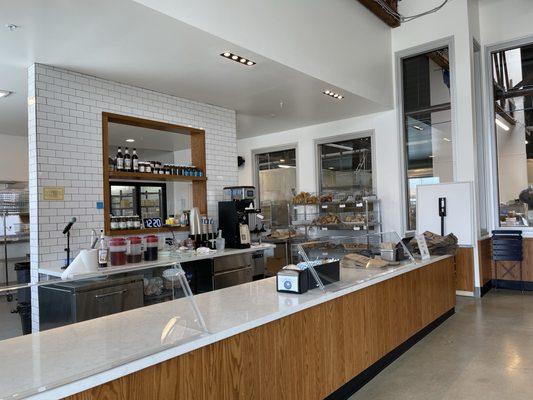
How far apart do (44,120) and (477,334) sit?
503 centimetres

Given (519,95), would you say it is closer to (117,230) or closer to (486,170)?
(486,170)

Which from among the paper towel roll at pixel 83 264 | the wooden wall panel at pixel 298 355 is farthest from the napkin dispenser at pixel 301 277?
the paper towel roll at pixel 83 264

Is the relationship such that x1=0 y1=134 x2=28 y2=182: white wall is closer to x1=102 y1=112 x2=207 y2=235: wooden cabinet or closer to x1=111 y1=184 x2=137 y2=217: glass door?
x1=111 y1=184 x2=137 y2=217: glass door

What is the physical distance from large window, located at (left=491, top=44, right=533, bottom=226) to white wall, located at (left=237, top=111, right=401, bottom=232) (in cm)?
168

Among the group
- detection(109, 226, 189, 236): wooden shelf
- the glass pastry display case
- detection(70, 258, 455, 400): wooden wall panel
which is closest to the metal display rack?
detection(109, 226, 189, 236): wooden shelf

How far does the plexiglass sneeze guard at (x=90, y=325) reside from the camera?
5.22 feet

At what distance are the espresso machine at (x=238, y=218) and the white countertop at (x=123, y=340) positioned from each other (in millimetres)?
2674

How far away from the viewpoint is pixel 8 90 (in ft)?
17.3

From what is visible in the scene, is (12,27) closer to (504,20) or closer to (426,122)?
(426,122)

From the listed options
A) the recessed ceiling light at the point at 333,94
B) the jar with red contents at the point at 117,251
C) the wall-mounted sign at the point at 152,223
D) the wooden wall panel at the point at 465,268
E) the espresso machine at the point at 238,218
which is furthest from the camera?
the wooden wall panel at the point at 465,268

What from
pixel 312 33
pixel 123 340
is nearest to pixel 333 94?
pixel 312 33

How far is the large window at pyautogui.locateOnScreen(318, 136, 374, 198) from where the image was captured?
24.9ft

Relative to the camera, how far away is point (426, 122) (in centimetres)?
703

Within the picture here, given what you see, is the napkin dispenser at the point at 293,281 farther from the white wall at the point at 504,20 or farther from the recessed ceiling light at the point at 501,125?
the white wall at the point at 504,20
